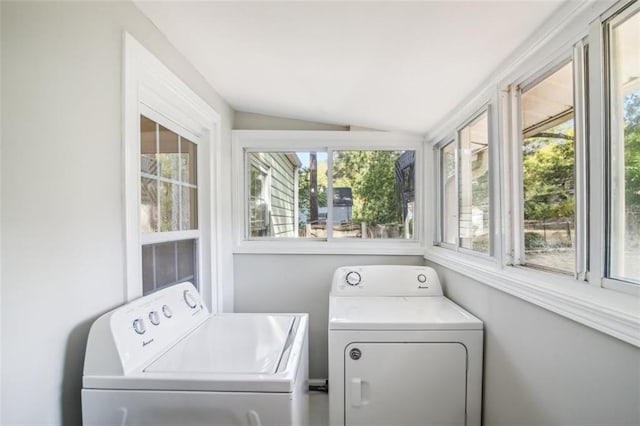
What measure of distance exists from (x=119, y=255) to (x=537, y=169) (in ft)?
5.40

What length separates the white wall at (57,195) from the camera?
30.8 inches

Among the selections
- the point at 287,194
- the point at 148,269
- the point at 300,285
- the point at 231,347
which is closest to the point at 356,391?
the point at 231,347

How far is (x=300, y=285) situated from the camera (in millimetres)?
2363

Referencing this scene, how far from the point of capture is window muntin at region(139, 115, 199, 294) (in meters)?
1.46

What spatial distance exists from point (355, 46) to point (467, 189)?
1.04 metres

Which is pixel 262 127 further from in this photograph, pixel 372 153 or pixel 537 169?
pixel 537 169

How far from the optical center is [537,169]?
48.0 inches

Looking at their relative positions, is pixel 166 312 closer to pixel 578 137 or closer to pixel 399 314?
pixel 399 314

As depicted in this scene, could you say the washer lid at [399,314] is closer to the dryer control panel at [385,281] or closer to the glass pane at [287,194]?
the dryer control panel at [385,281]

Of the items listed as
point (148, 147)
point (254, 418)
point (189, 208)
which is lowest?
point (254, 418)

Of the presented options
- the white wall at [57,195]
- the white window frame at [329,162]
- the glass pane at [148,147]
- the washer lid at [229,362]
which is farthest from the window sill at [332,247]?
the white wall at [57,195]

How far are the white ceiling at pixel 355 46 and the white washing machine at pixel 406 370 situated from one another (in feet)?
3.94

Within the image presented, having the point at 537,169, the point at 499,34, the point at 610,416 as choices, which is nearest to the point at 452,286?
the point at 537,169

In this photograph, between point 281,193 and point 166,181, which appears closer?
point 166,181
